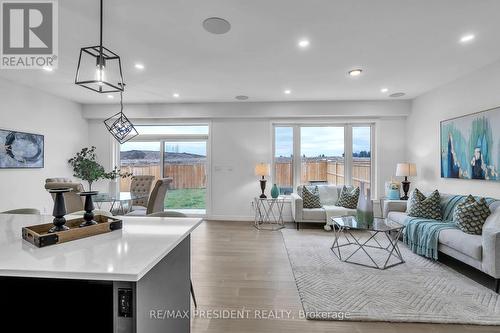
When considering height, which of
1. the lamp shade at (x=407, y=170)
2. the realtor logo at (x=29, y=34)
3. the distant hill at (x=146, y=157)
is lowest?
the lamp shade at (x=407, y=170)

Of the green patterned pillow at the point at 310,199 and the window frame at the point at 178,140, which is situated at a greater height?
the window frame at the point at 178,140

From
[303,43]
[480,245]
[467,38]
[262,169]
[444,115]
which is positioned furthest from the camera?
[262,169]

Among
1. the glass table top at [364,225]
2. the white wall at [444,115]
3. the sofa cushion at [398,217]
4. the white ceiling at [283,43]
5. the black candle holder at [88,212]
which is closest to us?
the black candle holder at [88,212]

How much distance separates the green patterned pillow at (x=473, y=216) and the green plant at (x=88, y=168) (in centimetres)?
518

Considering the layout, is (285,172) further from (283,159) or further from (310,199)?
(310,199)

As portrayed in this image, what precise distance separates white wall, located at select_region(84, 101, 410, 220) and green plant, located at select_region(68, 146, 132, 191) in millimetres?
887

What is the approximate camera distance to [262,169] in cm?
512

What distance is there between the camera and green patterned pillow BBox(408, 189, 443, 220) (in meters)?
3.60

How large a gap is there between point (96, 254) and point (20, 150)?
4.61m

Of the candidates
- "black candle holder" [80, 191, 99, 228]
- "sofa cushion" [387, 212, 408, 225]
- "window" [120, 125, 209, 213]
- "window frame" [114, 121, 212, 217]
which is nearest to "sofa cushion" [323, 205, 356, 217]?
"sofa cushion" [387, 212, 408, 225]

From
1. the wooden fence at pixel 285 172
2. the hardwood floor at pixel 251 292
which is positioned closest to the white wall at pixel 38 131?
the wooden fence at pixel 285 172

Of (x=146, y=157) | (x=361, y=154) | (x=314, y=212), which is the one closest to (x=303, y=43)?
(x=314, y=212)

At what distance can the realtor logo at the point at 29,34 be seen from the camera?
226 centimetres

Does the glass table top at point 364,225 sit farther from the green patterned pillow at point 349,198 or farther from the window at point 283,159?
the window at point 283,159
